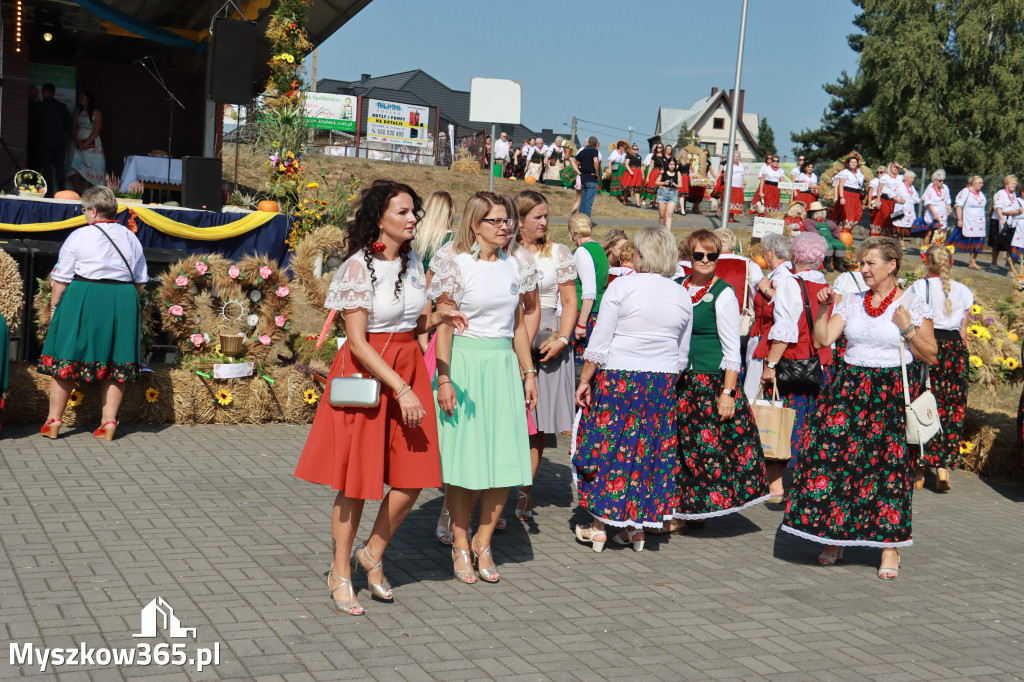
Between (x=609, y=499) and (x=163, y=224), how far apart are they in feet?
25.6

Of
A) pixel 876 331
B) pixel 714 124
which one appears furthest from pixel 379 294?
pixel 714 124

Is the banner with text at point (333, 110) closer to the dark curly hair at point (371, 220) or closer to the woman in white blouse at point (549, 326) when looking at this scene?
the woman in white blouse at point (549, 326)

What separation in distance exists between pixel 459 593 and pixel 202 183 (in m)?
9.81

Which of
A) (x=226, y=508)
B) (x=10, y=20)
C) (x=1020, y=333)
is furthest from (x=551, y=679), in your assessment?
(x=10, y=20)

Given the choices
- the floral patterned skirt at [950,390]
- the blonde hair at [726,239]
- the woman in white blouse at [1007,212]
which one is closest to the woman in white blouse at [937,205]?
the woman in white blouse at [1007,212]

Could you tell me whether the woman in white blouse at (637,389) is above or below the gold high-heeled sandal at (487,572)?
above

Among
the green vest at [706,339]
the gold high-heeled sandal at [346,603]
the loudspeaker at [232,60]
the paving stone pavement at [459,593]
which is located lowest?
the paving stone pavement at [459,593]

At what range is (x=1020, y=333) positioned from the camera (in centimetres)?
934

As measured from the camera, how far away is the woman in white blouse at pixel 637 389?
19.0 ft

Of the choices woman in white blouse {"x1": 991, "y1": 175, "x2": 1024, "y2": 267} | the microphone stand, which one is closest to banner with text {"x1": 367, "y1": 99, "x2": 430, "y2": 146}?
the microphone stand

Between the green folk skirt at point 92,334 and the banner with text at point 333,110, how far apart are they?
1247 inches

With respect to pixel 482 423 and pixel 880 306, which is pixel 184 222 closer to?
pixel 482 423

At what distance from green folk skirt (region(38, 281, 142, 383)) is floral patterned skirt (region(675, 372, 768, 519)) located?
14.2ft

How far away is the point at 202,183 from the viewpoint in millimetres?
13430
